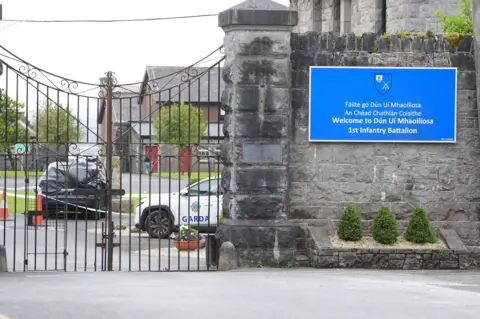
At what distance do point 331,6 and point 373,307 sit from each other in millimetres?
19451

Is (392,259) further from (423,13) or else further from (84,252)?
(423,13)

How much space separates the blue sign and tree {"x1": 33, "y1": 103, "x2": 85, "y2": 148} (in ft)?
11.7

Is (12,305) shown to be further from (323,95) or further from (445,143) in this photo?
(445,143)

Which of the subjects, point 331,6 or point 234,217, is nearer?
point 234,217

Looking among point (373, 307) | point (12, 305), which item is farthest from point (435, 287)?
point (12, 305)

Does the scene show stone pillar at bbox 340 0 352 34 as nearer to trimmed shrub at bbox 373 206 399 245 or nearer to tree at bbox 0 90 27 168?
tree at bbox 0 90 27 168

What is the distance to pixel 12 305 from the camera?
35.6 feet

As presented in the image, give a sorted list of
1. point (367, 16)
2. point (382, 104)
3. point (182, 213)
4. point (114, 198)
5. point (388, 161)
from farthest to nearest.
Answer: point (114, 198) → point (367, 16) → point (182, 213) → point (388, 161) → point (382, 104)

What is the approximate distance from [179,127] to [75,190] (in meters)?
1.76

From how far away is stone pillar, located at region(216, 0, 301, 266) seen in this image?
15.1m

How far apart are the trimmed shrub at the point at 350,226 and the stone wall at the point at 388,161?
323mm

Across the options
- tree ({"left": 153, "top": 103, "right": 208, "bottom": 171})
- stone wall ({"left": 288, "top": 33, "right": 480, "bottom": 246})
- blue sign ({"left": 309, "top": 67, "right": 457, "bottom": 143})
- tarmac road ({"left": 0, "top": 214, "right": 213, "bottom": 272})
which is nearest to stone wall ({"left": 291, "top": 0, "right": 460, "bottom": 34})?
tree ({"left": 153, "top": 103, "right": 208, "bottom": 171})

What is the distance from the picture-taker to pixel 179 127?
582 inches

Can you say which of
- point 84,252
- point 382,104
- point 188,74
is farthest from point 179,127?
point 84,252
